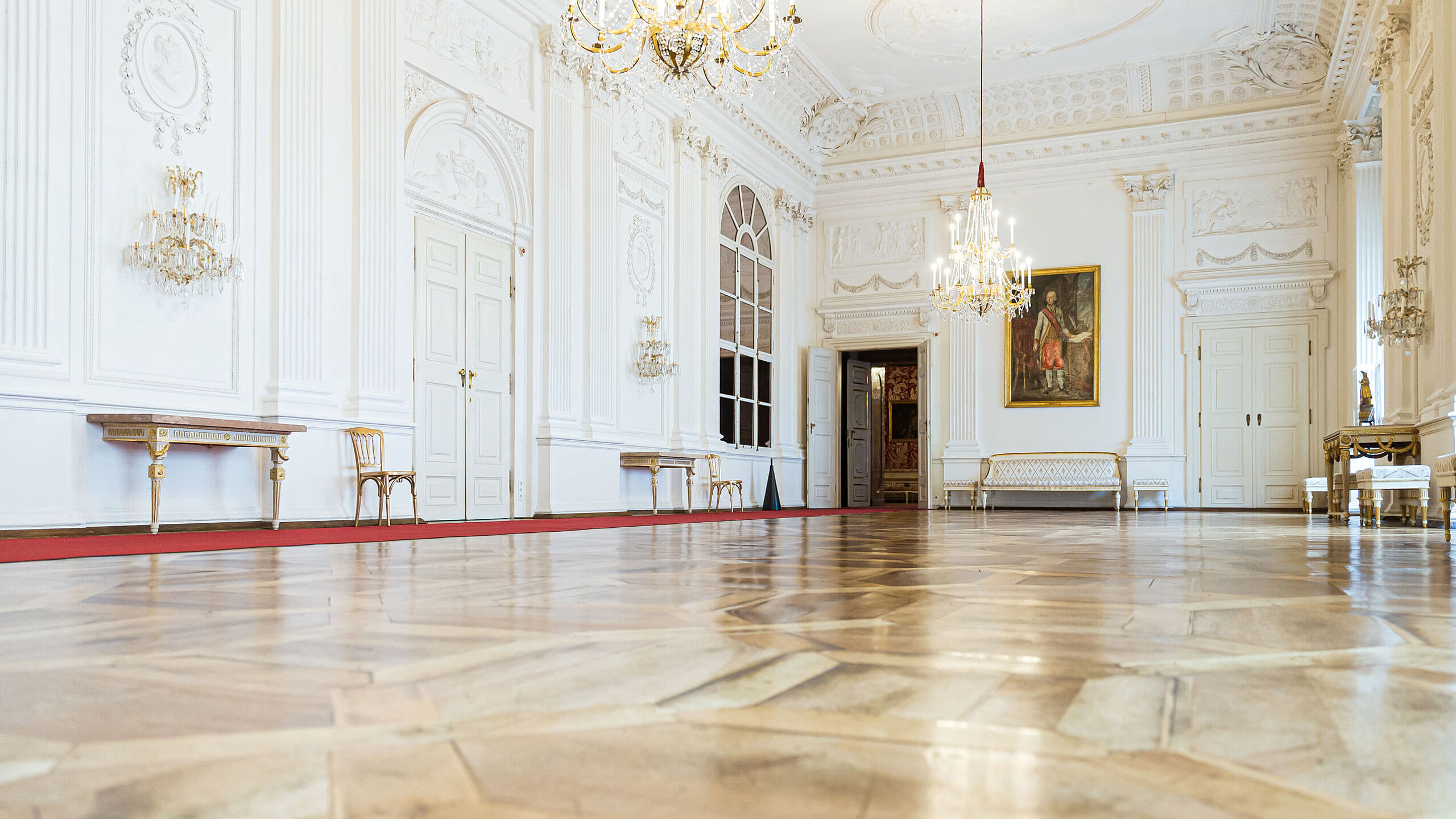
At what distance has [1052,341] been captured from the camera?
13.0 meters

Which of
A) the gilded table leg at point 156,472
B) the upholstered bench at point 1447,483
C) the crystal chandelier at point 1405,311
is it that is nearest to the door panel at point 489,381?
the gilded table leg at point 156,472

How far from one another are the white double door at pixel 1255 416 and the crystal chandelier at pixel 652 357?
6.95m

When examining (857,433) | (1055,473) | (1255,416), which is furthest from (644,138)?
(1255,416)

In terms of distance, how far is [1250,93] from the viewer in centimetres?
1220

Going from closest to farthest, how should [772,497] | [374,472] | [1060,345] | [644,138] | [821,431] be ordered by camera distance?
[374,472]
[644,138]
[772,497]
[1060,345]
[821,431]

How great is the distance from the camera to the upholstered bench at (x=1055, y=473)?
12445 mm

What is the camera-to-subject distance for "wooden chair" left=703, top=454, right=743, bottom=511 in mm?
10625

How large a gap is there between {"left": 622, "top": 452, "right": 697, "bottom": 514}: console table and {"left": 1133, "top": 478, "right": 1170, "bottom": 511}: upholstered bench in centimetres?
583

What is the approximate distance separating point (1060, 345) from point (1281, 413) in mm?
2725

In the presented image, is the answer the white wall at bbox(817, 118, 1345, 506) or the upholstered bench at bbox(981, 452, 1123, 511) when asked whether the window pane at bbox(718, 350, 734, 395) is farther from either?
the upholstered bench at bbox(981, 452, 1123, 511)

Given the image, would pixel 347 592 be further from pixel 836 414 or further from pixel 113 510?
pixel 836 414

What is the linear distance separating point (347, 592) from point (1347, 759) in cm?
200

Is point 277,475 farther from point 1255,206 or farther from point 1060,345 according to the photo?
point 1255,206

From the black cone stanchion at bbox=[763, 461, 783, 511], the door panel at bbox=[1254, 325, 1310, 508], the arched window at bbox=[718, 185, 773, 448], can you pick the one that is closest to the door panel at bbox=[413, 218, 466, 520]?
the arched window at bbox=[718, 185, 773, 448]
